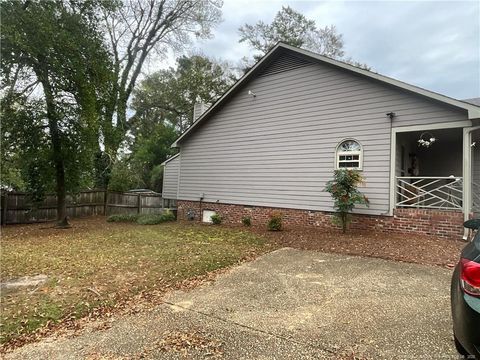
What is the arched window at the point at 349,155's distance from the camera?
9953 millimetres

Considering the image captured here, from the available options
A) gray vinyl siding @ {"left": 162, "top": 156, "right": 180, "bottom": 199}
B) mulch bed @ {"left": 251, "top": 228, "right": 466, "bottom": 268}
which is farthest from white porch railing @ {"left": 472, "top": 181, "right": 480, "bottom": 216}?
gray vinyl siding @ {"left": 162, "top": 156, "right": 180, "bottom": 199}


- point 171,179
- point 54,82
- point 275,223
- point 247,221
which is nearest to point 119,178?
point 171,179

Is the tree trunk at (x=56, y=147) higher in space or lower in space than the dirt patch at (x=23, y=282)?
higher

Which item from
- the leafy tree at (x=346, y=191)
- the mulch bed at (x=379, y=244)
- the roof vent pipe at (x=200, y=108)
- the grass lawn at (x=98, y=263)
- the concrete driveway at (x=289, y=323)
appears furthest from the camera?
the roof vent pipe at (x=200, y=108)

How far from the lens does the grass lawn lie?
4.49 m

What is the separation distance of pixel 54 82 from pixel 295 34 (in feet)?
77.6

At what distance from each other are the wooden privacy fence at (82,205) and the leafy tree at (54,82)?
1252 millimetres

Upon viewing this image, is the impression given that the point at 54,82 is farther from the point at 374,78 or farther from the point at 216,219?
the point at 374,78

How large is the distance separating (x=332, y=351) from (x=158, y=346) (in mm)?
1742

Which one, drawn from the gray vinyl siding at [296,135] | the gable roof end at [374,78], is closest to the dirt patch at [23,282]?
the gray vinyl siding at [296,135]

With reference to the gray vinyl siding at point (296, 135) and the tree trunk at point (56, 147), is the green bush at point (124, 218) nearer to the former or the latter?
the tree trunk at point (56, 147)

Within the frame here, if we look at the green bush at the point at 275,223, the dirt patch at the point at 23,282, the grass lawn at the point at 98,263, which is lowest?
the dirt patch at the point at 23,282

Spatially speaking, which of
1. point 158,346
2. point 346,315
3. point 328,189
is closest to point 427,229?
point 328,189

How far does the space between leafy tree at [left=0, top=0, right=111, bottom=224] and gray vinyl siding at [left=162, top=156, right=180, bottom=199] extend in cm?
556
